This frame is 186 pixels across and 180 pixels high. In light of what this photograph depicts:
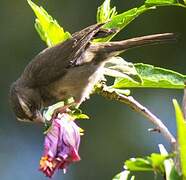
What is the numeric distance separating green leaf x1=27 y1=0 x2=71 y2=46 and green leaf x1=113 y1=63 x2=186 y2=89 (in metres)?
0.32

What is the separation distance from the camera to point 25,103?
15.0 ft

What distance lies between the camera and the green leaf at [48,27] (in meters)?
3.29

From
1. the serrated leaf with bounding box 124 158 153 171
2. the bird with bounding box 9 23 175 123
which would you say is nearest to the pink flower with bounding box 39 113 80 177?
the serrated leaf with bounding box 124 158 153 171

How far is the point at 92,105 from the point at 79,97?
15.0 ft

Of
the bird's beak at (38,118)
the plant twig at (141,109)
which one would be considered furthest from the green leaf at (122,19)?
the bird's beak at (38,118)

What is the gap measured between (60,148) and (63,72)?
1579 millimetres

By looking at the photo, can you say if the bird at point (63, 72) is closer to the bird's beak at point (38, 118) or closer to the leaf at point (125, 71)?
the bird's beak at point (38, 118)

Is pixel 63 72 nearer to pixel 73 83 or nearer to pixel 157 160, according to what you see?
pixel 73 83

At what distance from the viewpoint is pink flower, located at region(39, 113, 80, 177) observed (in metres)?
2.87

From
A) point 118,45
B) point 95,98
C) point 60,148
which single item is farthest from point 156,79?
point 95,98

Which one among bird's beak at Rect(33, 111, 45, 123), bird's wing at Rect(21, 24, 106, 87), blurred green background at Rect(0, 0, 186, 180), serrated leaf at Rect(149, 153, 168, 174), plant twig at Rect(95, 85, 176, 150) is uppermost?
serrated leaf at Rect(149, 153, 168, 174)

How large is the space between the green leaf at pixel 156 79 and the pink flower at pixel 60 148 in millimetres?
324

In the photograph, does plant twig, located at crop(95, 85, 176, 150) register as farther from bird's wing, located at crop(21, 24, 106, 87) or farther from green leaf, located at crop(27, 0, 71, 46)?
bird's wing, located at crop(21, 24, 106, 87)

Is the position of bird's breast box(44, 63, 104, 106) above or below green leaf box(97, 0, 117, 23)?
below
